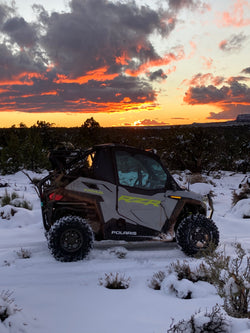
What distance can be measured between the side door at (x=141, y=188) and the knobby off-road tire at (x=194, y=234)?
0.39 m

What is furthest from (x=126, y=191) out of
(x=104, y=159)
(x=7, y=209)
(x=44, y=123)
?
(x=44, y=123)

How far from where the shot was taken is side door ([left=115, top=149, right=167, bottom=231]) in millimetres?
5535

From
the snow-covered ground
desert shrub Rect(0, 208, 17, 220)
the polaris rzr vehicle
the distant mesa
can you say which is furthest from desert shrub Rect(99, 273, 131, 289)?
the distant mesa

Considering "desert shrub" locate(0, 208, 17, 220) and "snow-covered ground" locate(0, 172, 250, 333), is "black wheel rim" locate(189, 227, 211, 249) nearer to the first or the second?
"snow-covered ground" locate(0, 172, 250, 333)

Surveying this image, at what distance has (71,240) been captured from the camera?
531 centimetres

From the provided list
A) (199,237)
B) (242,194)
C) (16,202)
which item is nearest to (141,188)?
(199,237)

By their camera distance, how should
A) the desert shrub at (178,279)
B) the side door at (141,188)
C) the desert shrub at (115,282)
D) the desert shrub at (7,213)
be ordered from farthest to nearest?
the desert shrub at (7,213), the side door at (141,188), the desert shrub at (115,282), the desert shrub at (178,279)

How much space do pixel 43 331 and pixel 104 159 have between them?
9.78 feet

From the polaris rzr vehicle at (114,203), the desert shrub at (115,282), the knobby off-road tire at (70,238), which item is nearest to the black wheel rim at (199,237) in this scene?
the polaris rzr vehicle at (114,203)

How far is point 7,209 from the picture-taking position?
867 cm

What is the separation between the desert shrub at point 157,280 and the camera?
4.47 meters

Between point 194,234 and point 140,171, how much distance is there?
4.90ft

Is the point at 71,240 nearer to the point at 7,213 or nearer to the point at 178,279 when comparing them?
the point at 178,279

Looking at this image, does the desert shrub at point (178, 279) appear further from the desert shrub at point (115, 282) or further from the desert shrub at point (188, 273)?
the desert shrub at point (115, 282)
